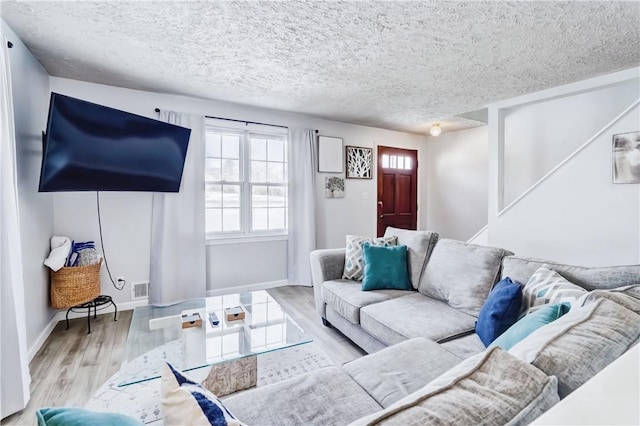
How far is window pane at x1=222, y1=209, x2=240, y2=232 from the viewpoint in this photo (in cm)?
384

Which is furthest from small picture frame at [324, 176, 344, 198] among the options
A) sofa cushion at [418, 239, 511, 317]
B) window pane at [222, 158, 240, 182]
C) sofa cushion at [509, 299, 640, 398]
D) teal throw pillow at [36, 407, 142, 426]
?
teal throw pillow at [36, 407, 142, 426]

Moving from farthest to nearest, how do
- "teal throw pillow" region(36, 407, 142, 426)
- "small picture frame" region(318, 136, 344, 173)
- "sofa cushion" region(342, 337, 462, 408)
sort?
1. "small picture frame" region(318, 136, 344, 173)
2. "sofa cushion" region(342, 337, 462, 408)
3. "teal throw pillow" region(36, 407, 142, 426)

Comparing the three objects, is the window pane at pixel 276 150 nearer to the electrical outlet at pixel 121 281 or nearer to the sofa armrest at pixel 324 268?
the sofa armrest at pixel 324 268

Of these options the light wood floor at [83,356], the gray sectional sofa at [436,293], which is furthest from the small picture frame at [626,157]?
the light wood floor at [83,356]

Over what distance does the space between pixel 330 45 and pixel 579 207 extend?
9.21 feet

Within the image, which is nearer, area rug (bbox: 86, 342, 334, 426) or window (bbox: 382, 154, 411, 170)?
area rug (bbox: 86, 342, 334, 426)

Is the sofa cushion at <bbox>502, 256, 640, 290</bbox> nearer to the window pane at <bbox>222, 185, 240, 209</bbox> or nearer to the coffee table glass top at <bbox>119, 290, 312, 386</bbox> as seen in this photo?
the coffee table glass top at <bbox>119, 290, 312, 386</bbox>

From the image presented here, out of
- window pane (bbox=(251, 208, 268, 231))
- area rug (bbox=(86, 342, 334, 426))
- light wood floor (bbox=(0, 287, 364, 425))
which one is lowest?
area rug (bbox=(86, 342, 334, 426))

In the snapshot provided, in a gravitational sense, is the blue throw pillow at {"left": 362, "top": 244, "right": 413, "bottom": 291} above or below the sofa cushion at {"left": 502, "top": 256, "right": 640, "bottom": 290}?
below

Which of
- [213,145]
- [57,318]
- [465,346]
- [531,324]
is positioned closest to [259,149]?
[213,145]

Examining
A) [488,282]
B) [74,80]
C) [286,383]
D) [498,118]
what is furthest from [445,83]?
[74,80]

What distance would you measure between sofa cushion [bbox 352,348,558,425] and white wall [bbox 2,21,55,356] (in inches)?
112

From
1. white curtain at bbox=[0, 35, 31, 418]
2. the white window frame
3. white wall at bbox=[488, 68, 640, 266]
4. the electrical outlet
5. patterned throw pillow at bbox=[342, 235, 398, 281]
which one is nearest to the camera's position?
white curtain at bbox=[0, 35, 31, 418]

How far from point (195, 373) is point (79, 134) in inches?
82.1
